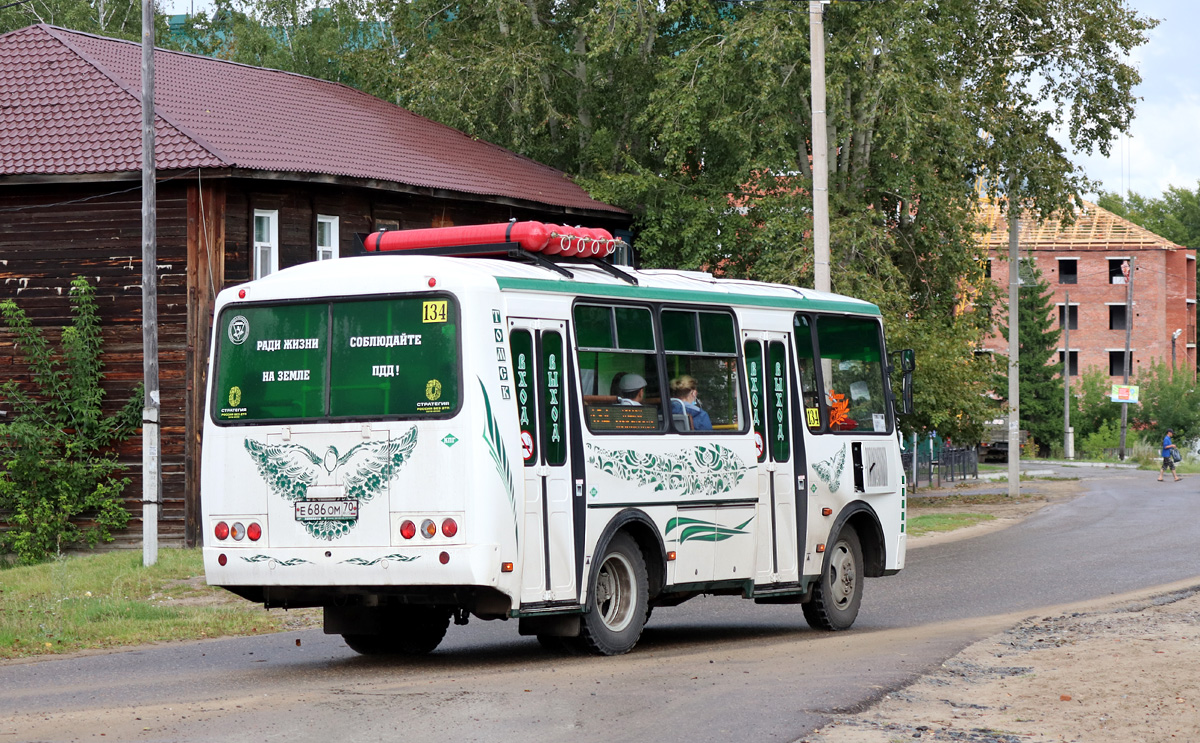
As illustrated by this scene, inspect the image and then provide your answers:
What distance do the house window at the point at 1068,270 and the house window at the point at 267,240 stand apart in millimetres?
75020

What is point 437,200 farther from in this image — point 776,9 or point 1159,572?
point 1159,572

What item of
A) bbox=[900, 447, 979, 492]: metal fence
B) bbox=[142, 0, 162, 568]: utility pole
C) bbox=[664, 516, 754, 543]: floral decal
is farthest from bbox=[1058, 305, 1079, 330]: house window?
bbox=[664, 516, 754, 543]: floral decal

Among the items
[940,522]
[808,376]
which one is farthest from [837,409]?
[940,522]

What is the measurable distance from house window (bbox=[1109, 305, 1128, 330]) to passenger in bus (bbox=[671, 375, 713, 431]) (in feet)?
287

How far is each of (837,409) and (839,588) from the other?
162 centimetres

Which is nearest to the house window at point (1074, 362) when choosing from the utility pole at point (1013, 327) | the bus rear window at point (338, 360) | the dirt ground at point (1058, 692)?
the utility pole at point (1013, 327)

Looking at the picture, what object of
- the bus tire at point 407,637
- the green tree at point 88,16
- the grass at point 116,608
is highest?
the green tree at point 88,16

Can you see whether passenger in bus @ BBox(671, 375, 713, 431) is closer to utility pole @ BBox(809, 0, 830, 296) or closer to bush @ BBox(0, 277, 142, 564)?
utility pole @ BBox(809, 0, 830, 296)

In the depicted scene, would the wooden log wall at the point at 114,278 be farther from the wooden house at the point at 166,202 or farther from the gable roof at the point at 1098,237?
the gable roof at the point at 1098,237

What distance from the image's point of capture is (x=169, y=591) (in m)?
18.8

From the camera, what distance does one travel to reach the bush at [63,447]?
2597 centimetres

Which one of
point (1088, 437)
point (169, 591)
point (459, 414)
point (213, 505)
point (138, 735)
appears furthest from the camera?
point (1088, 437)

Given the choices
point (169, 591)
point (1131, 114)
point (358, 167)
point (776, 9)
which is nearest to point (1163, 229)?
point (1131, 114)

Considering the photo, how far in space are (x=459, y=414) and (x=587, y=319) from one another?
5.42 ft
